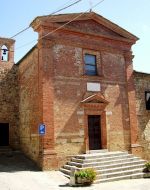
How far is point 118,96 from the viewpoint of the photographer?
18.9 metres

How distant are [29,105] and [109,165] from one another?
655 centimetres

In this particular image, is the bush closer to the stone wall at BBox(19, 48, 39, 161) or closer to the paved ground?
the paved ground

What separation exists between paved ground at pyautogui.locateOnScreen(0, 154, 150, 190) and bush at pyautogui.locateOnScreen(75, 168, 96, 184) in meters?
0.34

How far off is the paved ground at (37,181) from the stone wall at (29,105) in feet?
5.19

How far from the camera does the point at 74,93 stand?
56.0ft

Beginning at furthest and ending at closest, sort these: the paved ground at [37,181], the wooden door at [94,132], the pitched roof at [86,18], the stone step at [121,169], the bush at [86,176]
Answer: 1. the wooden door at [94,132]
2. the pitched roof at [86,18]
3. the stone step at [121,169]
4. the bush at [86,176]
5. the paved ground at [37,181]

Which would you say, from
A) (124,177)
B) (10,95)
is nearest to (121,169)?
(124,177)

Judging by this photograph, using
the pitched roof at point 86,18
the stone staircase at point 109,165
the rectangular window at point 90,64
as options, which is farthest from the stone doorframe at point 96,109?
the pitched roof at point 86,18

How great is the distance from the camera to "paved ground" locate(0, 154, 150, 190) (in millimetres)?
12180

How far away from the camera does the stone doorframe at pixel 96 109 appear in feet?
56.1

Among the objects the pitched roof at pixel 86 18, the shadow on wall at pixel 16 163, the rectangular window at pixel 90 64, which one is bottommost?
the shadow on wall at pixel 16 163

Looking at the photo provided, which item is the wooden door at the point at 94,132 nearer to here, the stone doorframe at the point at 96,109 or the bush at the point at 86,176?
the stone doorframe at the point at 96,109

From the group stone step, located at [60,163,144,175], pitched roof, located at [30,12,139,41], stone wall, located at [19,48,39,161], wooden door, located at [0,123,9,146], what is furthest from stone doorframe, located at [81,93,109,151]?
wooden door, located at [0,123,9,146]

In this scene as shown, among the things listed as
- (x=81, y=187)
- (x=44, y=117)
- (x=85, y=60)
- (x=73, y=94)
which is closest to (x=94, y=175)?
(x=81, y=187)
